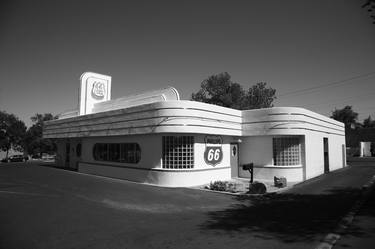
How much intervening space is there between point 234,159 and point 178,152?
5.74 metres

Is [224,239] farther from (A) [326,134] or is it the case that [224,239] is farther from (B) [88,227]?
(A) [326,134]

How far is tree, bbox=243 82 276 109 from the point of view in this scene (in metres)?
47.1

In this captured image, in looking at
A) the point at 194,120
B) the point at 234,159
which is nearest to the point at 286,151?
the point at 234,159

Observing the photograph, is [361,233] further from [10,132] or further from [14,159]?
[10,132]

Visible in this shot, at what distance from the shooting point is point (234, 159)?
1903 centimetres

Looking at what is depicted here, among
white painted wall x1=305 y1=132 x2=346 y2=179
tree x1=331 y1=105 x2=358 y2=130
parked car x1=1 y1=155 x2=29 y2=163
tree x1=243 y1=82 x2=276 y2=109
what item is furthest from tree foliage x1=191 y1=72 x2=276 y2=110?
tree x1=331 y1=105 x2=358 y2=130

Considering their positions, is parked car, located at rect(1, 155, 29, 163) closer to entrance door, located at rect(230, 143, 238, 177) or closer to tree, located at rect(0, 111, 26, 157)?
tree, located at rect(0, 111, 26, 157)

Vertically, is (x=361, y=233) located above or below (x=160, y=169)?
below

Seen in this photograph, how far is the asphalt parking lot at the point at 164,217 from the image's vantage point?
21.6 feet

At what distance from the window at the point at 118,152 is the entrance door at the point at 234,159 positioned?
662 centimetres

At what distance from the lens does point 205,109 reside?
621 inches

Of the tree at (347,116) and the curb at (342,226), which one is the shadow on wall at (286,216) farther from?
the tree at (347,116)

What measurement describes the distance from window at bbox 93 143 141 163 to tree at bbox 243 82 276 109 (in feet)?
105

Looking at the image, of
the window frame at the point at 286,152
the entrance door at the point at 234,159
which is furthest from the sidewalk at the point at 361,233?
the entrance door at the point at 234,159
